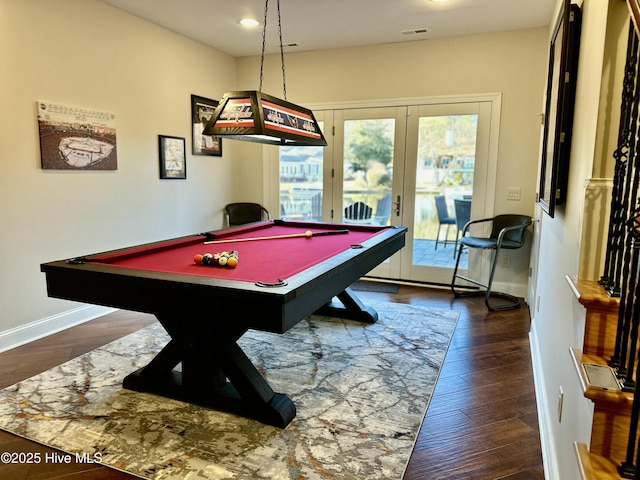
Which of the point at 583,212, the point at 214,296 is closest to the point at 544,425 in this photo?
the point at 583,212

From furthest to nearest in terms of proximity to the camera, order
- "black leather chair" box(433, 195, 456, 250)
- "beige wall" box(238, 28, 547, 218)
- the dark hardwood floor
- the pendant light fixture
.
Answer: "black leather chair" box(433, 195, 456, 250)
"beige wall" box(238, 28, 547, 218)
the pendant light fixture
the dark hardwood floor

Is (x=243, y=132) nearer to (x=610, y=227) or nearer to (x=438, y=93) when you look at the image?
(x=610, y=227)

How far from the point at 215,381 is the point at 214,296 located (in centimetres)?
85

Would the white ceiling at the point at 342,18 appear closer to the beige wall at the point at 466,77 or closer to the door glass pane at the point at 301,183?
the beige wall at the point at 466,77

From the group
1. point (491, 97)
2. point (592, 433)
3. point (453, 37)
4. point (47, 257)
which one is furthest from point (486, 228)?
point (47, 257)

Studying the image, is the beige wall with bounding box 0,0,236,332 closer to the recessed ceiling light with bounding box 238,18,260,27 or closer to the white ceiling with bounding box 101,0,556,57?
the white ceiling with bounding box 101,0,556,57

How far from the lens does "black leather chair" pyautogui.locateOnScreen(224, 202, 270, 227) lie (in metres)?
5.71

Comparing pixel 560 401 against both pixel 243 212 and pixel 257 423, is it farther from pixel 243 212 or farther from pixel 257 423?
pixel 243 212

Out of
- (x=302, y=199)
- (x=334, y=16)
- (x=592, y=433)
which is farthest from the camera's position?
(x=302, y=199)

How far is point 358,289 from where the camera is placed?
508cm

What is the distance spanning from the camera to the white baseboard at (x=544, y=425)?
1.90 m

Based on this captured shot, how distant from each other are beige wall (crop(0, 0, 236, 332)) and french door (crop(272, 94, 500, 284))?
5.21ft

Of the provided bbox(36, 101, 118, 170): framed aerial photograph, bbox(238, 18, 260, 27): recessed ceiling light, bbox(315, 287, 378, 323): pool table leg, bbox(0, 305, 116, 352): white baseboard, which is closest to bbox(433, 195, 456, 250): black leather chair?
bbox(315, 287, 378, 323): pool table leg

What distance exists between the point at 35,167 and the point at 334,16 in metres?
2.97
